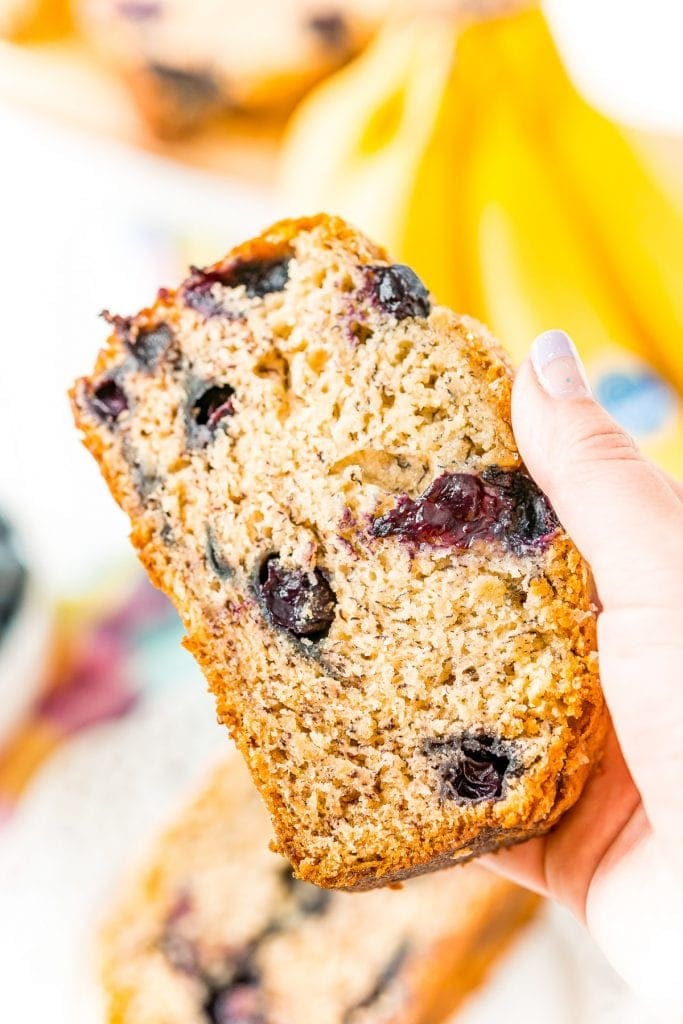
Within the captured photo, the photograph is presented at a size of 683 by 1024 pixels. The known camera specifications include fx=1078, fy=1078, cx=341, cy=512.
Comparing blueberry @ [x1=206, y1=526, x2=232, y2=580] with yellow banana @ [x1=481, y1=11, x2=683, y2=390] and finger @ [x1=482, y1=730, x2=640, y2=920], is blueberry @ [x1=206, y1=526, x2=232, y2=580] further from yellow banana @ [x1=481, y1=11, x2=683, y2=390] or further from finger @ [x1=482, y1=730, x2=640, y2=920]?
yellow banana @ [x1=481, y1=11, x2=683, y2=390]

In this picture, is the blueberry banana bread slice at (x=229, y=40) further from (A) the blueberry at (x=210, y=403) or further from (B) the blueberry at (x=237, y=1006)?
(B) the blueberry at (x=237, y=1006)

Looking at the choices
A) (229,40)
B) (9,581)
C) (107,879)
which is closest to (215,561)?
(9,581)

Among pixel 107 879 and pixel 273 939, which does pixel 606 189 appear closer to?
pixel 273 939

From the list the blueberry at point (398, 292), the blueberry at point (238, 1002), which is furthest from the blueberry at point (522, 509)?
the blueberry at point (238, 1002)

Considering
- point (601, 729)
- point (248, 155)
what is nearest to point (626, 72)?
point (248, 155)

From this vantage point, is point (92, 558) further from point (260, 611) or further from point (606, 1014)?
point (606, 1014)
